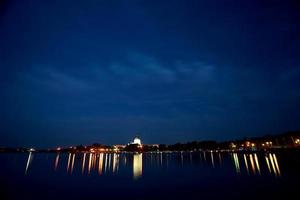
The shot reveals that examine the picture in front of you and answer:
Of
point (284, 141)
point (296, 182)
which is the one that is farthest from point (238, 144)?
point (296, 182)

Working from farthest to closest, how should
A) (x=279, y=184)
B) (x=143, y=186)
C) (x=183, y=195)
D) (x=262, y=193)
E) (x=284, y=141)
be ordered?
(x=284, y=141) → (x=143, y=186) → (x=279, y=184) → (x=183, y=195) → (x=262, y=193)

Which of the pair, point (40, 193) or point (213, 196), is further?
point (40, 193)

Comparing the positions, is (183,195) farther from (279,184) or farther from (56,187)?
(56,187)

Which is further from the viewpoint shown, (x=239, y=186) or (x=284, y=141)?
(x=284, y=141)

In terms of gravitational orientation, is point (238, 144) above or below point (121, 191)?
above

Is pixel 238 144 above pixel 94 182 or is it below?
above

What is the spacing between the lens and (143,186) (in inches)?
1157

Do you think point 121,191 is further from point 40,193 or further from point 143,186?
point 40,193

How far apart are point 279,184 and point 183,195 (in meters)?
11.0

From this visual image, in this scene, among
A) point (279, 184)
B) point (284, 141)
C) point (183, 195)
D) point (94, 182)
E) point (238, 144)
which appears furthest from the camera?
point (238, 144)

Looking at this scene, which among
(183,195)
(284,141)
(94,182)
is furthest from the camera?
(284,141)

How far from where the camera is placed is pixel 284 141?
144375 millimetres

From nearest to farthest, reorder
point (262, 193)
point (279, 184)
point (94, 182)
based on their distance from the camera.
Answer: point (262, 193)
point (279, 184)
point (94, 182)

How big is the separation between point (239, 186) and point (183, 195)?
23.0ft
